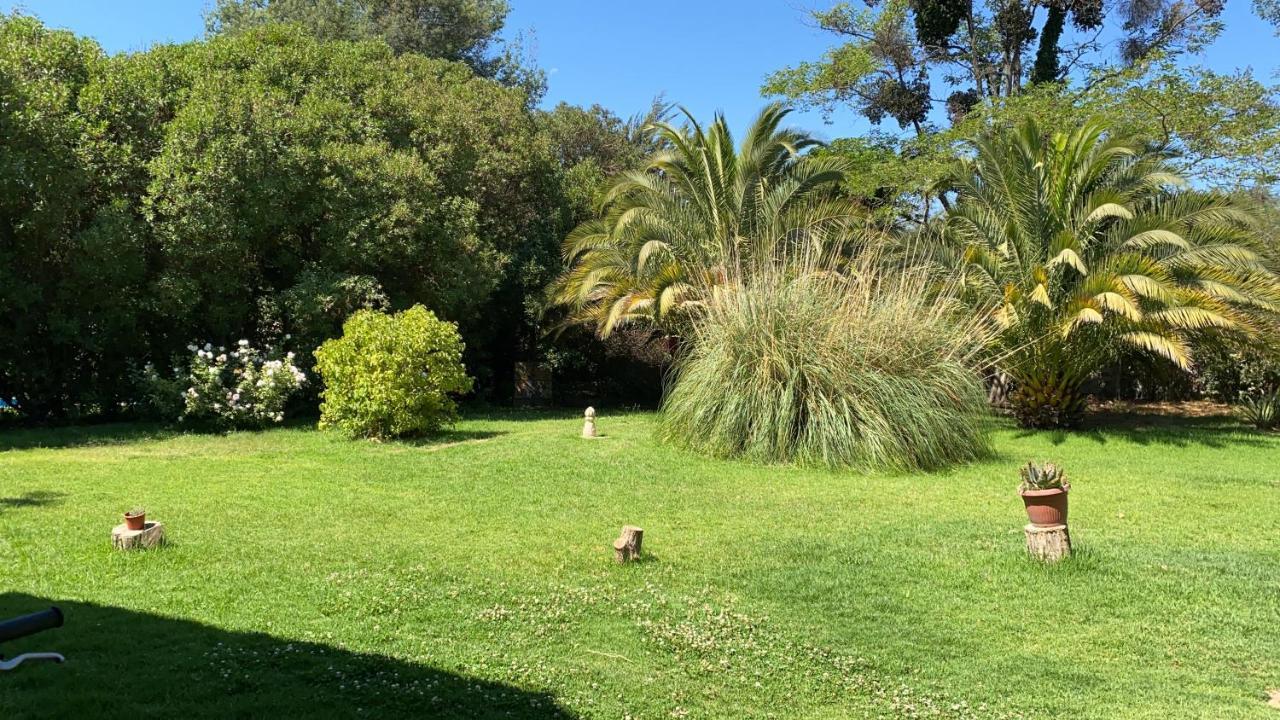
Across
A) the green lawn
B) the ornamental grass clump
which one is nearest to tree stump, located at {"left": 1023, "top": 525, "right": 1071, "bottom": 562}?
the green lawn

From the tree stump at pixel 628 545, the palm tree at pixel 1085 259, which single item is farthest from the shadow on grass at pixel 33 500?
the palm tree at pixel 1085 259

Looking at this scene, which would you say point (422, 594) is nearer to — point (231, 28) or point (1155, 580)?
point (1155, 580)

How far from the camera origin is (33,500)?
7219 millimetres

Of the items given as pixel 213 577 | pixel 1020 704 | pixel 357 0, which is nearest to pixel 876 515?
pixel 1020 704

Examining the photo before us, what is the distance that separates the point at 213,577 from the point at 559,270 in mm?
13380

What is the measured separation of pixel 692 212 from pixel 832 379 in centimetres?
656

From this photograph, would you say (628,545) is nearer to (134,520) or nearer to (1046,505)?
(1046,505)

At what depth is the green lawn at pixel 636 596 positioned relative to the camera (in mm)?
3578

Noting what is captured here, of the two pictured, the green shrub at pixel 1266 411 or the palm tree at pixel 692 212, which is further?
the palm tree at pixel 692 212

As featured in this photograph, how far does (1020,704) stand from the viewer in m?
3.60

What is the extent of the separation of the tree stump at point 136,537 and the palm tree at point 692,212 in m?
8.95

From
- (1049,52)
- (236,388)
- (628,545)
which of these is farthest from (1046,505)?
(1049,52)

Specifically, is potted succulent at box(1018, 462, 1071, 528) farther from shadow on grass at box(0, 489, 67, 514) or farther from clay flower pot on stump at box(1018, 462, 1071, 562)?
shadow on grass at box(0, 489, 67, 514)

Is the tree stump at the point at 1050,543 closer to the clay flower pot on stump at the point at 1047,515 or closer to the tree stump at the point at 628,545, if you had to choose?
the clay flower pot on stump at the point at 1047,515
